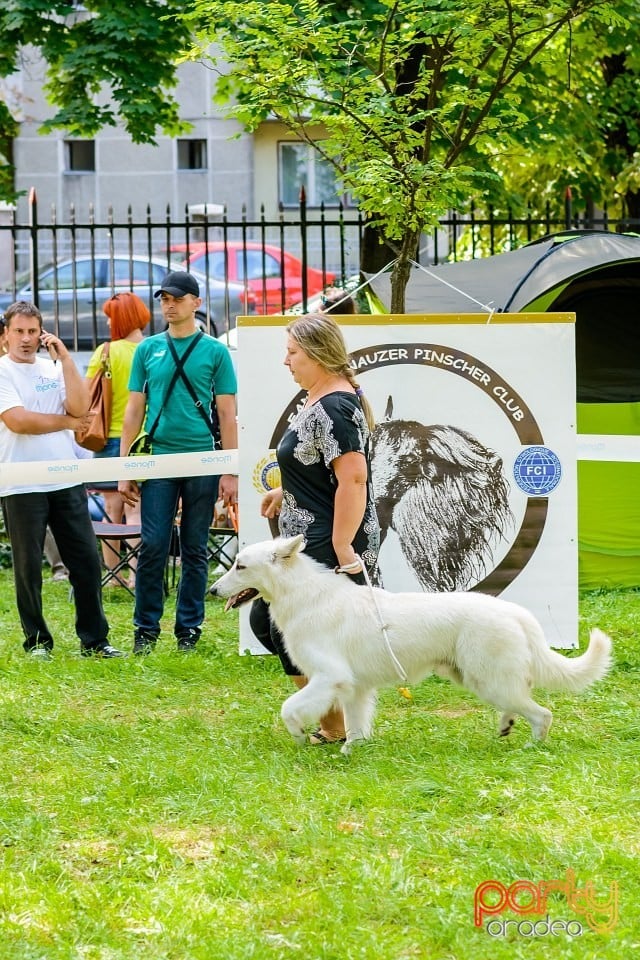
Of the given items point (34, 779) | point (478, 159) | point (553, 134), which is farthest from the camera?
point (553, 134)

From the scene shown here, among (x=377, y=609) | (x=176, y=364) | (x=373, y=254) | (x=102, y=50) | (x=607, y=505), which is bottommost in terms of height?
(x=607, y=505)

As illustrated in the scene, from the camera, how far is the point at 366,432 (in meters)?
4.98

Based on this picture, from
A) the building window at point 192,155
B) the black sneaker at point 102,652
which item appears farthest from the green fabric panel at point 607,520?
the building window at point 192,155

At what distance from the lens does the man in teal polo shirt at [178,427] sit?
6758 mm

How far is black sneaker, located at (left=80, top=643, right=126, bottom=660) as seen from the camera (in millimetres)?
6836

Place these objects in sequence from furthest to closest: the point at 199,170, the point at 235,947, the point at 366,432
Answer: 1. the point at 199,170
2. the point at 366,432
3. the point at 235,947

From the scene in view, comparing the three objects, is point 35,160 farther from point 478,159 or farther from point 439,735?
point 439,735

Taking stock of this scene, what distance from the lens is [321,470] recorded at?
4914mm

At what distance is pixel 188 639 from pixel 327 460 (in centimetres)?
247

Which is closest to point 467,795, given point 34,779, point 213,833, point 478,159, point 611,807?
point 611,807

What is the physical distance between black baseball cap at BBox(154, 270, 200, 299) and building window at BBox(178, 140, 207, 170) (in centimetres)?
2283

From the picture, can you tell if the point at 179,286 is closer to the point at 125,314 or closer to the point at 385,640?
the point at 125,314

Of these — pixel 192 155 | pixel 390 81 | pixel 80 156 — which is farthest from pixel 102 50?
pixel 80 156

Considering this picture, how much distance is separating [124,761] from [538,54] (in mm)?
5437
